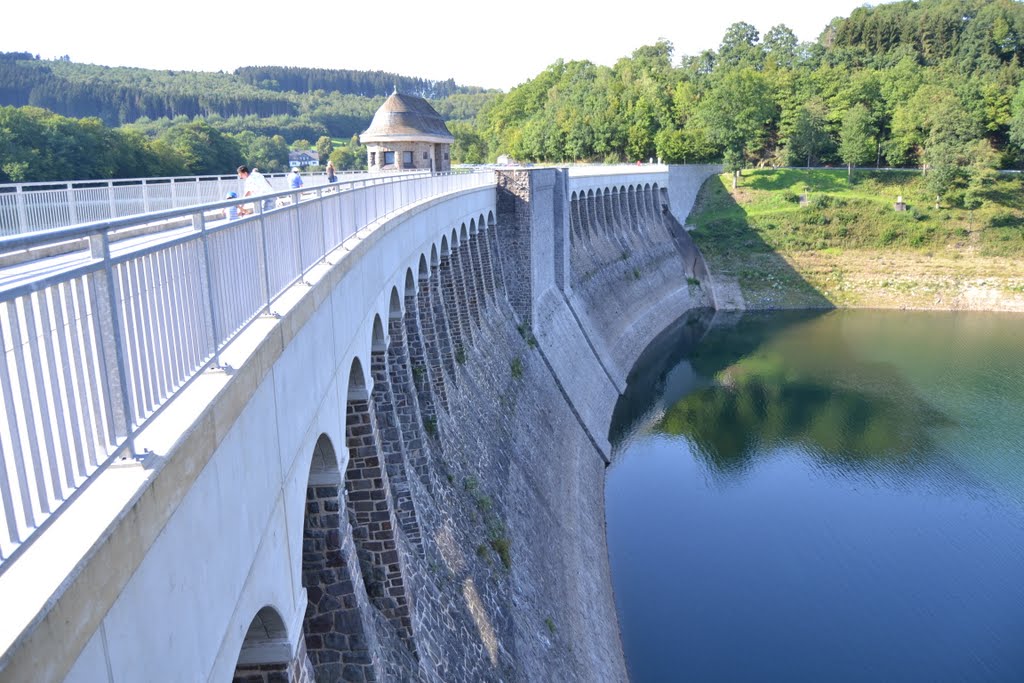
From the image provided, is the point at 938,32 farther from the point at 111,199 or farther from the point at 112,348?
the point at 112,348

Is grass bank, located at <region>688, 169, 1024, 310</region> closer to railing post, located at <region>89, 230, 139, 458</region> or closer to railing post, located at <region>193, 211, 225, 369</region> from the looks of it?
railing post, located at <region>193, 211, 225, 369</region>

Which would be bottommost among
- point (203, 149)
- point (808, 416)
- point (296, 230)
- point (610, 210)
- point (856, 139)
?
point (808, 416)

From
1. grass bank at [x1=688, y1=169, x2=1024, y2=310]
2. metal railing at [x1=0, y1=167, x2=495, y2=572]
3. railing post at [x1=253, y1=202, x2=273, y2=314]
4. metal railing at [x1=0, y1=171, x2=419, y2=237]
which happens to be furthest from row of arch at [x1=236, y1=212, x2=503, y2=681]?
grass bank at [x1=688, y1=169, x2=1024, y2=310]

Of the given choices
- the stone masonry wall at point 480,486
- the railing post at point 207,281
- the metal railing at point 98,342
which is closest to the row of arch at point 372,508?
the stone masonry wall at point 480,486

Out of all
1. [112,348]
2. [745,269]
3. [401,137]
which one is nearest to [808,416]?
[401,137]

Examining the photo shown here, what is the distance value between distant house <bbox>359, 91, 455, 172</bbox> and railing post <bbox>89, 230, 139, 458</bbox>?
3680cm

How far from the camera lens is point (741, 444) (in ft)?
112

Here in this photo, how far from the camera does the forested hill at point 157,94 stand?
6625 centimetres

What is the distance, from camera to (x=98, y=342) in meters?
3.47

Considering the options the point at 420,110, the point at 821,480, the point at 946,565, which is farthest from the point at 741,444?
the point at 420,110

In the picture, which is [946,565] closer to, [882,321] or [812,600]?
[812,600]

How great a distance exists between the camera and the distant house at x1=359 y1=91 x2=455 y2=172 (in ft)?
129

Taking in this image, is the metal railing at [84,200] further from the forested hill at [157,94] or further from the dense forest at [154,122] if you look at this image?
the forested hill at [157,94]

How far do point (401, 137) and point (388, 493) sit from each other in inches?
1206
